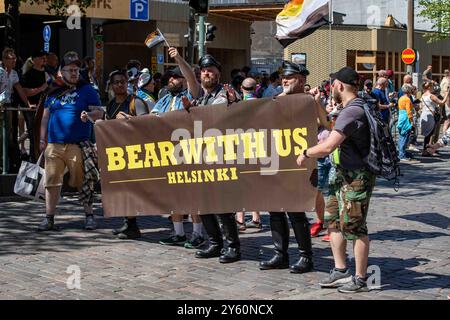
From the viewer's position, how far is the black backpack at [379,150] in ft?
23.0

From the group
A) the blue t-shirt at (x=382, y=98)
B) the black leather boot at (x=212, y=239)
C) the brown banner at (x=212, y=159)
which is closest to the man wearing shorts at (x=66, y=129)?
the brown banner at (x=212, y=159)

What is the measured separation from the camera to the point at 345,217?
7.06 meters

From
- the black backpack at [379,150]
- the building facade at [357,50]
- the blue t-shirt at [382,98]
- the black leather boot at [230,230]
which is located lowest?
the black leather boot at [230,230]

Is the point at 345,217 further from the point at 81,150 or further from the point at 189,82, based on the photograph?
the point at 81,150

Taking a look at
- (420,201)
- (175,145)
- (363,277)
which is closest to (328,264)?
(363,277)

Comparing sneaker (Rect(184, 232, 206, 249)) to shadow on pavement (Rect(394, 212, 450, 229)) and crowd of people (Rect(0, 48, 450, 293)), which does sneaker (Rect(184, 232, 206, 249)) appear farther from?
shadow on pavement (Rect(394, 212, 450, 229))

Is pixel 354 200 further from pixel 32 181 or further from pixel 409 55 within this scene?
pixel 409 55

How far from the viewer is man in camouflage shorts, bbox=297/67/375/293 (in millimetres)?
6953

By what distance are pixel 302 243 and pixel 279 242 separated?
0.27m

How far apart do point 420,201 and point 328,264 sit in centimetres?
490

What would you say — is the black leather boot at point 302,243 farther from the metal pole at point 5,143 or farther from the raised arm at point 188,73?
the metal pole at point 5,143

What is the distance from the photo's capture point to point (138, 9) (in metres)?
28.8

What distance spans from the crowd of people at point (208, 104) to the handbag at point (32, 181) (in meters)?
0.29
